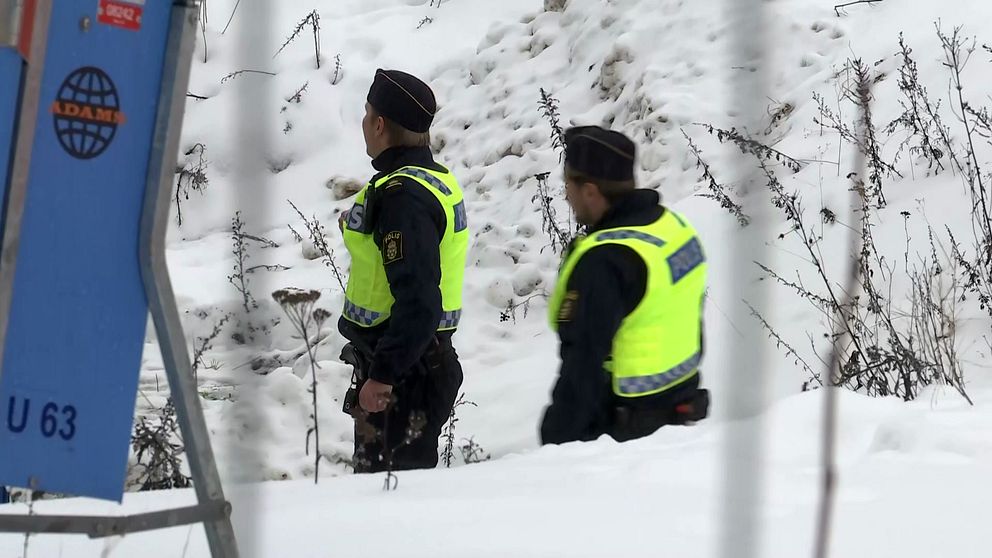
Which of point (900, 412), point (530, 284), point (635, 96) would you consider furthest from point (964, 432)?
point (635, 96)

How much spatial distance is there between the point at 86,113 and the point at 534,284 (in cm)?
595

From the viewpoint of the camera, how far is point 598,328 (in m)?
3.06

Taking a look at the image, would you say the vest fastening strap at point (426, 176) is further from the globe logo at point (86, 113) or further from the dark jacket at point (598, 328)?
the globe logo at point (86, 113)

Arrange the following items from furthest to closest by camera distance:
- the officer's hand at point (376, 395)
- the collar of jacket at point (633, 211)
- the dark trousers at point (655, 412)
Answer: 1. the officer's hand at point (376, 395)
2. the dark trousers at point (655, 412)
3. the collar of jacket at point (633, 211)

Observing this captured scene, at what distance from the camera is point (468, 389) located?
6.60 m

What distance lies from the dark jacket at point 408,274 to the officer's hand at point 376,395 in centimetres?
2

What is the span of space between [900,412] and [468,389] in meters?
3.45

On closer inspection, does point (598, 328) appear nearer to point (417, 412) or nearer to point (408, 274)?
point (408, 274)

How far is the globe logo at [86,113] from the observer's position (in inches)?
73.3

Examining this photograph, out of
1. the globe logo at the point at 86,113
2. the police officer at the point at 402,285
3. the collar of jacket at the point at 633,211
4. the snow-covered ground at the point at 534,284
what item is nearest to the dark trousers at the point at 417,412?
the police officer at the point at 402,285

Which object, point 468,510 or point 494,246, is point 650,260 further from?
point 494,246

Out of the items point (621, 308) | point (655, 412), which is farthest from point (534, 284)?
point (621, 308)

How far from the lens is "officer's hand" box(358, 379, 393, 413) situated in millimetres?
3586

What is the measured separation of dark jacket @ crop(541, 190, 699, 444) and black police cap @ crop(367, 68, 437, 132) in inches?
29.9
